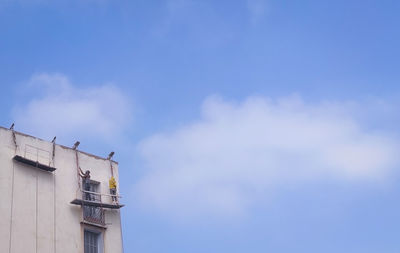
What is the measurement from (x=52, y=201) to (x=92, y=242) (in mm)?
3548

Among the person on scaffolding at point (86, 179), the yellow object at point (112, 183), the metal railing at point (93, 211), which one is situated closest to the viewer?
the metal railing at point (93, 211)

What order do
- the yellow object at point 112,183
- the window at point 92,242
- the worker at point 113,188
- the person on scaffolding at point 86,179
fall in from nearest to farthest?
1. the window at point 92,242
2. the person on scaffolding at point 86,179
3. the worker at point 113,188
4. the yellow object at point 112,183

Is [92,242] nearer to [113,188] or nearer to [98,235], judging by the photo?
[98,235]

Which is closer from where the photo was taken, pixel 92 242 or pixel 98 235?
pixel 92 242

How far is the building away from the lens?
117 feet

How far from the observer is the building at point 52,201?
35.6m

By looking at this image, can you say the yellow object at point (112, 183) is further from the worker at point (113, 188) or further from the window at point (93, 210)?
the window at point (93, 210)

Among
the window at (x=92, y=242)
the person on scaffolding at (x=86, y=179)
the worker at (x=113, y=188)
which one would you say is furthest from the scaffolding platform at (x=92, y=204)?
the window at (x=92, y=242)

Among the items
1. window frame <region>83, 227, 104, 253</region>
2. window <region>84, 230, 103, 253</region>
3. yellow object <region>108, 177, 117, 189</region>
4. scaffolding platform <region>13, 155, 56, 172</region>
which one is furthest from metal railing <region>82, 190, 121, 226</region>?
scaffolding platform <region>13, 155, 56, 172</region>

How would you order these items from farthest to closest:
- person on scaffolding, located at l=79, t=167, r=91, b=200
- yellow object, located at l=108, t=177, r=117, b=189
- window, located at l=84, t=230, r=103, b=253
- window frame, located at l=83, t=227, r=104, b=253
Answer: yellow object, located at l=108, t=177, r=117, b=189 < person on scaffolding, located at l=79, t=167, r=91, b=200 < window frame, located at l=83, t=227, r=104, b=253 < window, located at l=84, t=230, r=103, b=253

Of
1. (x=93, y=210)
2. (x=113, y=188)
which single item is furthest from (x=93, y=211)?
(x=113, y=188)

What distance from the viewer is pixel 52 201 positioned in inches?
1486

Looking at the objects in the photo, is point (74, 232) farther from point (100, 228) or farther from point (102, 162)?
point (102, 162)

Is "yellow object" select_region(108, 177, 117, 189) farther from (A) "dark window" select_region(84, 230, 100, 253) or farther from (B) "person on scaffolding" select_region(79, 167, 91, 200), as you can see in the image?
(A) "dark window" select_region(84, 230, 100, 253)
